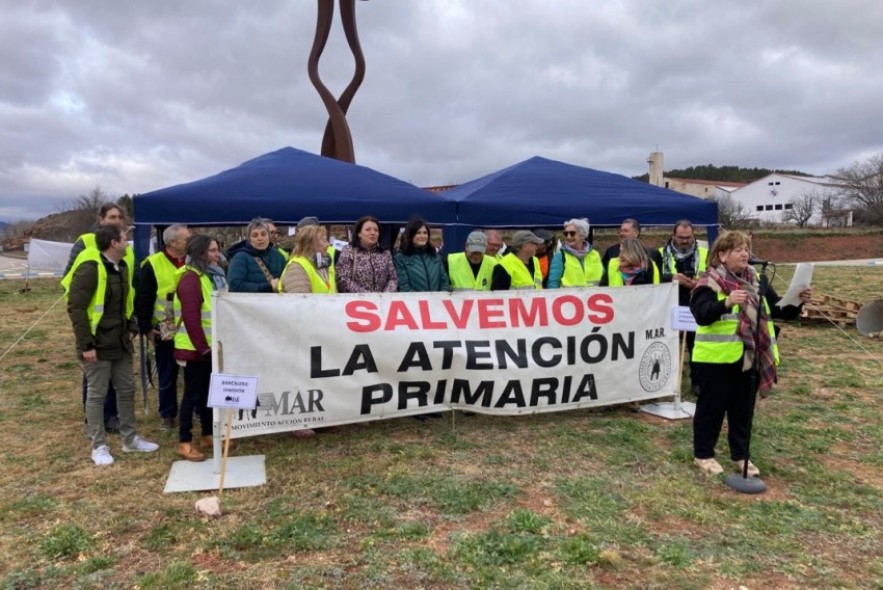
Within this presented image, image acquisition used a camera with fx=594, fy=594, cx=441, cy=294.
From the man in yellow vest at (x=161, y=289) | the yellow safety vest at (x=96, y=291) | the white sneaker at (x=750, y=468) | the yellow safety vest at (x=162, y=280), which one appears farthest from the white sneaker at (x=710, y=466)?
the yellow safety vest at (x=96, y=291)

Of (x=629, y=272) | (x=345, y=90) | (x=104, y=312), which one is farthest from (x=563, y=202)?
(x=345, y=90)

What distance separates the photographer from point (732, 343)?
12.3 feet

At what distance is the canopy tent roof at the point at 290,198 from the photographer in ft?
18.8

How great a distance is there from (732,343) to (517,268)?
220 cm

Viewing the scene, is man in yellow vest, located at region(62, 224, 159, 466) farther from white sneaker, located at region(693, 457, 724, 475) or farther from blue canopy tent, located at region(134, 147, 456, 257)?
white sneaker, located at region(693, 457, 724, 475)

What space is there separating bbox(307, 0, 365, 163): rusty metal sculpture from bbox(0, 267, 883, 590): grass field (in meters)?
6.82

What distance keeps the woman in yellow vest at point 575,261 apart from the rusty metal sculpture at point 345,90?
19.6 ft

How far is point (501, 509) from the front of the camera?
3465 millimetres

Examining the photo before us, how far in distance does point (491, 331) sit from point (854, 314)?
28.8 ft

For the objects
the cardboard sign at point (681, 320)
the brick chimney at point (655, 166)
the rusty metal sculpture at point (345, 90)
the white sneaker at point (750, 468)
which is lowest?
the white sneaker at point (750, 468)

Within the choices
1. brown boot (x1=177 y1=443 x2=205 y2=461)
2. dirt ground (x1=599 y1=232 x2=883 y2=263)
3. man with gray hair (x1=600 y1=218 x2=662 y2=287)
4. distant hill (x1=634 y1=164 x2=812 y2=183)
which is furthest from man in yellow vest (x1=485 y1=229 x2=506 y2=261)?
distant hill (x1=634 y1=164 x2=812 y2=183)

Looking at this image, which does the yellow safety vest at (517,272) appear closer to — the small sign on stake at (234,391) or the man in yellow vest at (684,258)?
the man in yellow vest at (684,258)

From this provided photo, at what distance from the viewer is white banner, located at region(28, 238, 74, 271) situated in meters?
19.9

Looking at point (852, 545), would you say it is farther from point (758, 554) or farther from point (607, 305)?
point (607, 305)
